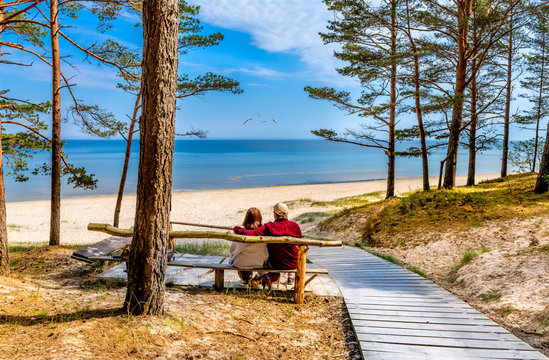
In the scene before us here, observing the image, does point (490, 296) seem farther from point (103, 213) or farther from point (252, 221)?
point (103, 213)

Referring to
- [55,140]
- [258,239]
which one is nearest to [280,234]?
[258,239]

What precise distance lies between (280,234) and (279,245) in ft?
0.63

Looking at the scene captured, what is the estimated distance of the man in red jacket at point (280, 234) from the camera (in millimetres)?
5117

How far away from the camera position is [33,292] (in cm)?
465

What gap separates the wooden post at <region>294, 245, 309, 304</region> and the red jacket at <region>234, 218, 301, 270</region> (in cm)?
24

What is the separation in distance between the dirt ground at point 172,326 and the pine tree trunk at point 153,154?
0.31 m

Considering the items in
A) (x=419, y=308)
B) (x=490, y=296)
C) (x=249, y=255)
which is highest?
(x=249, y=255)

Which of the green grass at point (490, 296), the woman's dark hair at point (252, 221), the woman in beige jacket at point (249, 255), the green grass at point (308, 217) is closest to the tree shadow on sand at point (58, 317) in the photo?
the woman in beige jacket at point (249, 255)

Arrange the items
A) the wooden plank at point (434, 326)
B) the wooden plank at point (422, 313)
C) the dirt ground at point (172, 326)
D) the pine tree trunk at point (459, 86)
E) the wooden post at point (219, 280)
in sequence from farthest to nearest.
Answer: the pine tree trunk at point (459, 86), the wooden post at point (219, 280), the wooden plank at point (422, 313), the wooden plank at point (434, 326), the dirt ground at point (172, 326)

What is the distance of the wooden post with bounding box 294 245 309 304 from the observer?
193 inches

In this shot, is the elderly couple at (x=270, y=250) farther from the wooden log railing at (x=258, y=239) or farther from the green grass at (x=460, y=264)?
the green grass at (x=460, y=264)

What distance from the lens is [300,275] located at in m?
4.98

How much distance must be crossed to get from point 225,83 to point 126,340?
10024mm

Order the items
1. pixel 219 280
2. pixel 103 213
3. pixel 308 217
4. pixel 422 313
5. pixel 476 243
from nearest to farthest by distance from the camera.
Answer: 1. pixel 422 313
2. pixel 219 280
3. pixel 476 243
4. pixel 308 217
5. pixel 103 213
